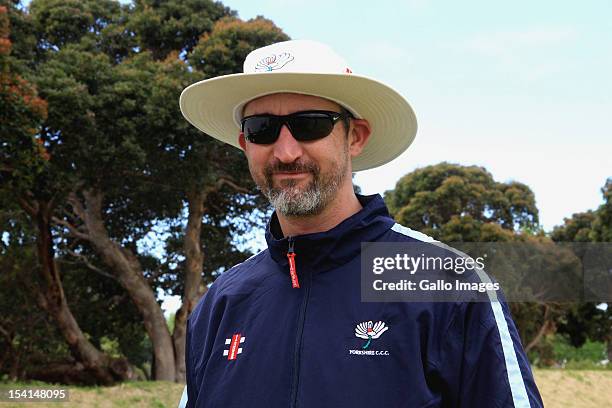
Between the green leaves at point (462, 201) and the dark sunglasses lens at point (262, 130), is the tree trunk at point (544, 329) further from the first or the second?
the dark sunglasses lens at point (262, 130)

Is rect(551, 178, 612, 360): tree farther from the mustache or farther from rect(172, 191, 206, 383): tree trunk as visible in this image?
the mustache

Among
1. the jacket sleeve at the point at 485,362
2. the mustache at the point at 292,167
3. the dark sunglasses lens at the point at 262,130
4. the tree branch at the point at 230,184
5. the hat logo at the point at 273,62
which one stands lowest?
the jacket sleeve at the point at 485,362

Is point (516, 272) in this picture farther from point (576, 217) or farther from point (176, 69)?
point (176, 69)

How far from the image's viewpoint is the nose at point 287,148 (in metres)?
2.19

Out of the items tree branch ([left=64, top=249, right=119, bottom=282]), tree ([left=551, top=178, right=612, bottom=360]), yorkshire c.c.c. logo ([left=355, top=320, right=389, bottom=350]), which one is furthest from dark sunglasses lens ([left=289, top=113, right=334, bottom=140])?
tree ([left=551, top=178, right=612, bottom=360])

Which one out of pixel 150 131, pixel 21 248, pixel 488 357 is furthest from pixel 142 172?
pixel 488 357

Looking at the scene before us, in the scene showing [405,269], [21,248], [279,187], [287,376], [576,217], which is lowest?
[287,376]

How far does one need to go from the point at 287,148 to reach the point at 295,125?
9 centimetres

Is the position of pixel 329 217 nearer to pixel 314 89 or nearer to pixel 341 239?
pixel 341 239

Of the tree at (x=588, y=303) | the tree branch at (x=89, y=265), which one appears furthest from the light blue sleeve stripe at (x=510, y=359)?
the tree at (x=588, y=303)

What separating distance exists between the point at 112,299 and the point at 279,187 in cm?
1789

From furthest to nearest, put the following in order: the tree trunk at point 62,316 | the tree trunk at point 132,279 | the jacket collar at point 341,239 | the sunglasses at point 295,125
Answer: the tree trunk at point 132,279, the tree trunk at point 62,316, the sunglasses at point 295,125, the jacket collar at point 341,239

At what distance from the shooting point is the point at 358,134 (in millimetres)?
2459

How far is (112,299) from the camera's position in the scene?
19016mm
